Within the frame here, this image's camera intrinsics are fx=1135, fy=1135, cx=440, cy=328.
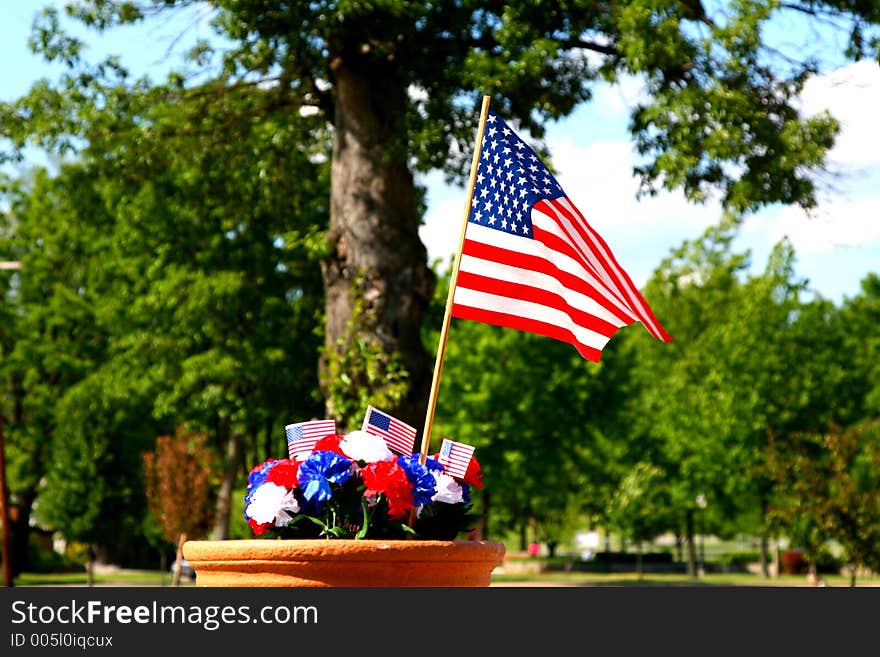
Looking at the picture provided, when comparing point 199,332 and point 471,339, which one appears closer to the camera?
point 199,332

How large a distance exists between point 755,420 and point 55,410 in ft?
79.0

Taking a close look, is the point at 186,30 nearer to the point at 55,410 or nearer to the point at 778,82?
the point at 778,82

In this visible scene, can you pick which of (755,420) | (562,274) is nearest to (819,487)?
(755,420)

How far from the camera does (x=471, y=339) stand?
37.2 m

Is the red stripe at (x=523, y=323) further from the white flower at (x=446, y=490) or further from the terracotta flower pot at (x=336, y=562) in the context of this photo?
the terracotta flower pot at (x=336, y=562)

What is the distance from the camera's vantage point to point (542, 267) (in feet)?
21.5

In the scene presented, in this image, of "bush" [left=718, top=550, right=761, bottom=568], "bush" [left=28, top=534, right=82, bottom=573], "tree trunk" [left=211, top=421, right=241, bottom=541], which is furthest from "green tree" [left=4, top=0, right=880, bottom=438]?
"bush" [left=718, top=550, right=761, bottom=568]

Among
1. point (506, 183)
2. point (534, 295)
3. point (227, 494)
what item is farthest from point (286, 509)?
point (227, 494)

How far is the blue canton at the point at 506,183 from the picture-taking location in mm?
6426

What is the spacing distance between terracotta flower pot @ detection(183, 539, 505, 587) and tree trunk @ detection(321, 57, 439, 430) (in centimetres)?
749

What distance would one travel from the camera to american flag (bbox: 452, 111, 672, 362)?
637 cm

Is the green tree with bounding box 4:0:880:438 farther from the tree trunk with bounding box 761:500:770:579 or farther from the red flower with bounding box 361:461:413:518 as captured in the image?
the tree trunk with bounding box 761:500:770:579

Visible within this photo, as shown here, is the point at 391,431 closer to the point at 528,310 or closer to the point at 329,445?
the point at 329,445
